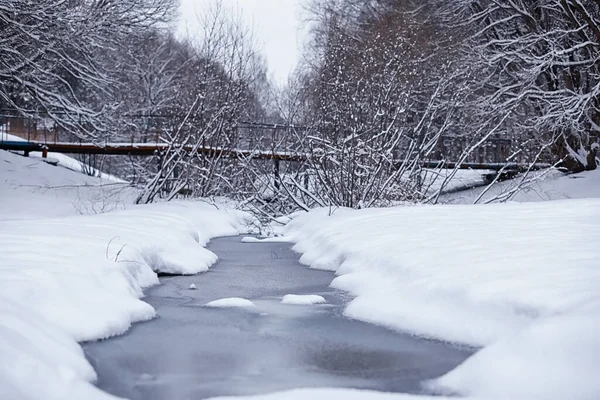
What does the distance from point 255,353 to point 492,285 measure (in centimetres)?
189

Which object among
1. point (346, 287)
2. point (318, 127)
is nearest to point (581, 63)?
point (318, 127)

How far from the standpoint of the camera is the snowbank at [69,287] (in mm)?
4266

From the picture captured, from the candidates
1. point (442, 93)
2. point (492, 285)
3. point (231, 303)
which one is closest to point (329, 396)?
point (492, 285)

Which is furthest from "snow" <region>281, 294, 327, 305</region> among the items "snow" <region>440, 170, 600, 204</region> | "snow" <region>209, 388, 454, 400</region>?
"snow" <region>440, 170, 600, 204</region>

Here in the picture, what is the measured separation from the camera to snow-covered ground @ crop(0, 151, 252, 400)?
427 centimetres

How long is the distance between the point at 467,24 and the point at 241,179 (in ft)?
30.7

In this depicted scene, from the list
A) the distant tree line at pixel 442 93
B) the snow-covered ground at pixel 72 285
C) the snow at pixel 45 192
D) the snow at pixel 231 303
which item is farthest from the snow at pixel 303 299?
the snow at pixel 45 192

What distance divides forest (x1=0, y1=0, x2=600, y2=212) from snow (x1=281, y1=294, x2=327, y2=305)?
8.57 m

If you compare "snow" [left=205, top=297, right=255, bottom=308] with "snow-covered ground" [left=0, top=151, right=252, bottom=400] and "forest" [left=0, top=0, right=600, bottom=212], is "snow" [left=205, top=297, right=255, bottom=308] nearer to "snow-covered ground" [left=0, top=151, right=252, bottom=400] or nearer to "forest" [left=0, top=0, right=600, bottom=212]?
"snow-covered ground" [left=0, top=151, right=252, bottom=400]

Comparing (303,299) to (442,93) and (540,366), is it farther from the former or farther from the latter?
(442,93)

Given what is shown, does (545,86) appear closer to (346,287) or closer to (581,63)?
(581,63)

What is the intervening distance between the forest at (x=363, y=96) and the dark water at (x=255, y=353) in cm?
952

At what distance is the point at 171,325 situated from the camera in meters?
6.52

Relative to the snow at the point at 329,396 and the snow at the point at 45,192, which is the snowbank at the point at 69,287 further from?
the snow at the point at 45,192
